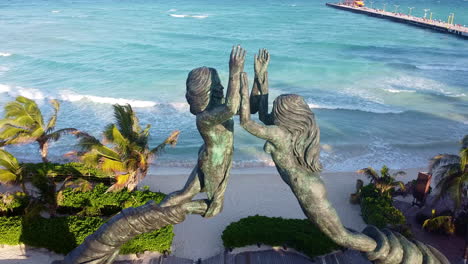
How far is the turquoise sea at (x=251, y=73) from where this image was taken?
1958 cm

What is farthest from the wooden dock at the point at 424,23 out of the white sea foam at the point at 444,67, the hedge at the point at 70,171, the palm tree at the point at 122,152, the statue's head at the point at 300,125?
the statue's head at the point at 300,125

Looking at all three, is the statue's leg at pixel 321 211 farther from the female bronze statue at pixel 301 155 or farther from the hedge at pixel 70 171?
the hedge at pixel 70 171

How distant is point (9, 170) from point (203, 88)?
298 inches

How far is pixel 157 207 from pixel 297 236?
5.05 meters

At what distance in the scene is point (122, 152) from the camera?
10.8 m

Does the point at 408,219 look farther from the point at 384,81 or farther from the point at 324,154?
the point at 384,81

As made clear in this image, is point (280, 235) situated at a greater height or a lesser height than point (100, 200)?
lesser

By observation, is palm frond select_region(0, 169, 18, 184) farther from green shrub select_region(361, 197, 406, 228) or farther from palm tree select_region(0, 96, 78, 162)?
green shrub select_region(361, 197, 406, 228)

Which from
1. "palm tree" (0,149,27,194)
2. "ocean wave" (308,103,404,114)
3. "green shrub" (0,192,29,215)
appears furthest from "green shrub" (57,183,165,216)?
"ocean wave" (308,103,404,114)

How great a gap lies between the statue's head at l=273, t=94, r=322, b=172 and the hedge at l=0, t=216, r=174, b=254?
18.3 feet

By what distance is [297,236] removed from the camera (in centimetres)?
998

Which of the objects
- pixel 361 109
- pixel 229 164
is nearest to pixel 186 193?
pixel 229 164

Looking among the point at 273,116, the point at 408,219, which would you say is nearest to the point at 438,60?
the point at 408,219

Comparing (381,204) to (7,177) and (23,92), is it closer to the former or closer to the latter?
(7,177)
